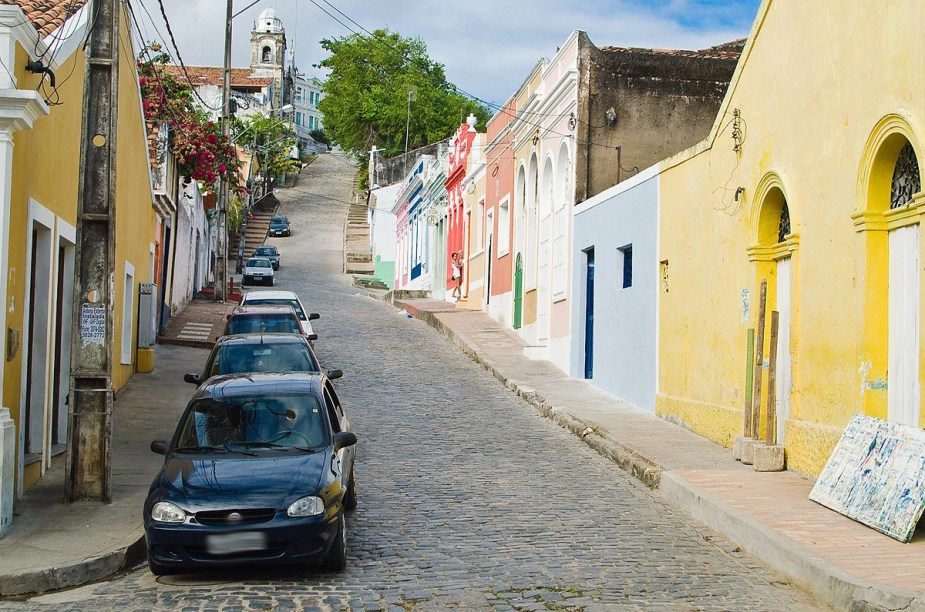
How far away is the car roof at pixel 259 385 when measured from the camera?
360 inches

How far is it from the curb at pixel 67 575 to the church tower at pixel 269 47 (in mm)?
107767

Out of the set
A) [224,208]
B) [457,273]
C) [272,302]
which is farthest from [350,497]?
[457,273]

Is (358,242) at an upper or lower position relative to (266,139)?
lower

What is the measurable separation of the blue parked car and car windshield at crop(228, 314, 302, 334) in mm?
9127

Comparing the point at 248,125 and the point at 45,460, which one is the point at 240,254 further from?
the point at 45,460

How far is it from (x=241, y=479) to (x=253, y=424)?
1.04 m

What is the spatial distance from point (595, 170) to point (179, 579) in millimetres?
14560

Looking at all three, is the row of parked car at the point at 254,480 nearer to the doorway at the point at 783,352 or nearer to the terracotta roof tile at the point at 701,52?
the doorway at the point at 783,352

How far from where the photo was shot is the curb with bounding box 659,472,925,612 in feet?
21.6

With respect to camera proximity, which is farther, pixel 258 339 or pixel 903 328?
pixel 258 339

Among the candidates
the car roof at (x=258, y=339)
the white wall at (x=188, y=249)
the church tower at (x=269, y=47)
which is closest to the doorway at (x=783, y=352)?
the car roof at (x=258, y=339)

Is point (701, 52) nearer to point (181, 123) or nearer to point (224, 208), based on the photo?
point (181, 123)

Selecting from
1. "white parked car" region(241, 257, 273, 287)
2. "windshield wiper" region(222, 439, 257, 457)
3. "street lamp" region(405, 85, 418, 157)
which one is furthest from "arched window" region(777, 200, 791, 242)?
"street lamp" region(405, 85, 418, 157)

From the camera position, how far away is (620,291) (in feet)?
58.2
